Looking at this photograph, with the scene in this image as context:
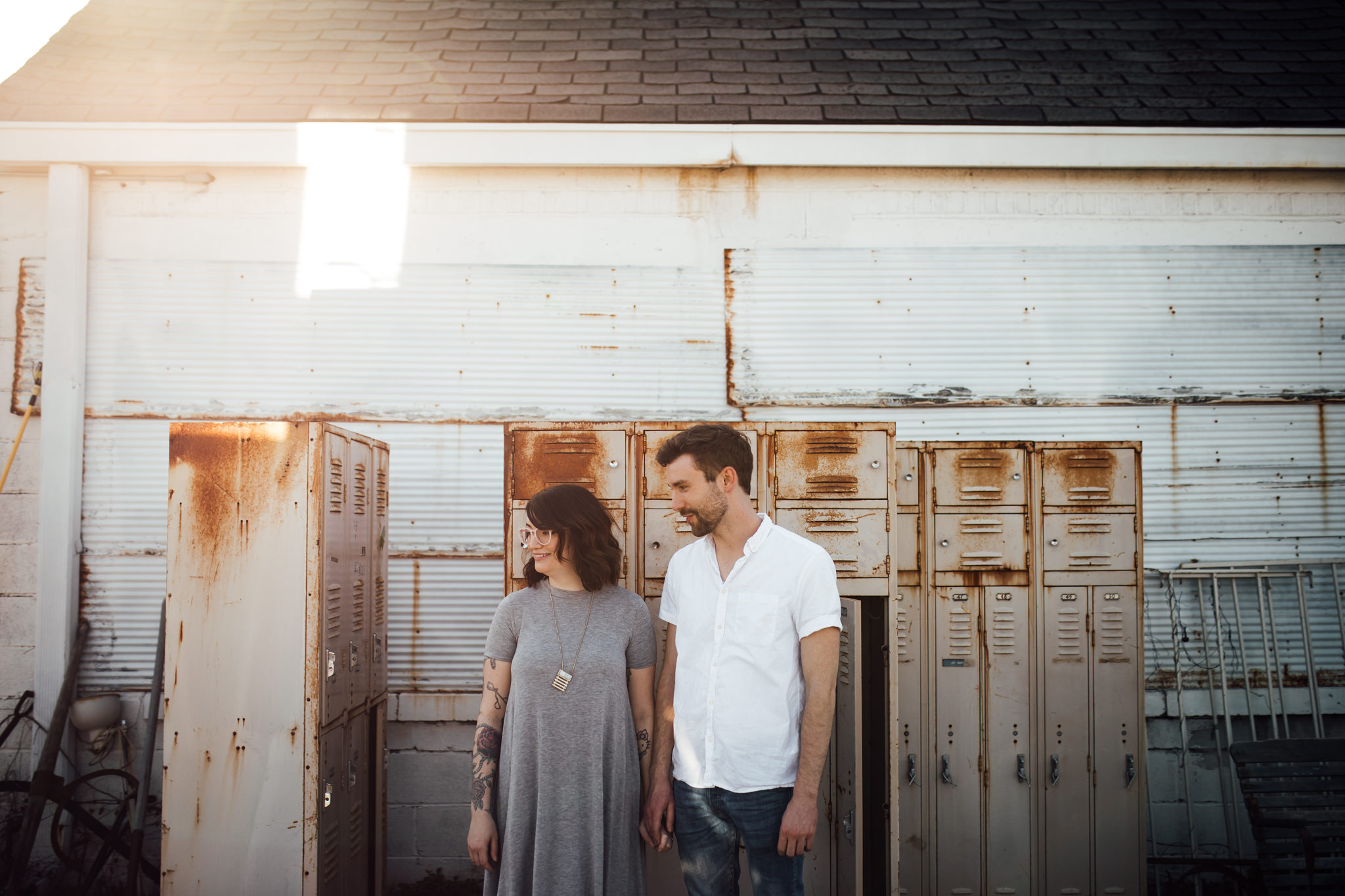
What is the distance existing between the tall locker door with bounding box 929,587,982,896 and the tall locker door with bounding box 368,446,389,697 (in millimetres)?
2921

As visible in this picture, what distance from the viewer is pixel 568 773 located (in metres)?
2.49

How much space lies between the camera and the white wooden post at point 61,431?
445 centimetres

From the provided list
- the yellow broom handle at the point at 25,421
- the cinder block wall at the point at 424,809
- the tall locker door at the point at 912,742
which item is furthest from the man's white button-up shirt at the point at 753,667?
the yellow broom handle at the point at 25,421

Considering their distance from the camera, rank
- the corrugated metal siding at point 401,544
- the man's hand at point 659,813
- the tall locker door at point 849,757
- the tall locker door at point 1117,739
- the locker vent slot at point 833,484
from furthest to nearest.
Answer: the corrugated metal siding at point 401,544 → the tall locker door at point 1117,739 → the locker vent slot at point 833,484 → the tall locker door at point 849,757 → the man's hand at point 659,813

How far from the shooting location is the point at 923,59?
5098 millimetres

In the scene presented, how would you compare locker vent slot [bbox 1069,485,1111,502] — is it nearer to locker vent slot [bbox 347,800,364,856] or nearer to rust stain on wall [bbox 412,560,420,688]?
rust stain on wall [bbox 412,560,420,688]

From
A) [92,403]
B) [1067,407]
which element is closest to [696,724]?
[1067,407]

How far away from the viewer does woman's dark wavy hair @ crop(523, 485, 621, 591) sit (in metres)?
2.61

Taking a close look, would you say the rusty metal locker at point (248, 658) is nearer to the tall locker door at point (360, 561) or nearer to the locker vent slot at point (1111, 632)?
the tall locker door at point (360, 561)

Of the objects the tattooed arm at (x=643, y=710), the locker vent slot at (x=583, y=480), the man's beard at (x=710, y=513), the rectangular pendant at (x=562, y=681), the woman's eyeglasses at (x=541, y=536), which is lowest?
the tattooed arm at (x=643, y=710)

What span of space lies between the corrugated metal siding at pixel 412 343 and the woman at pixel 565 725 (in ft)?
7.20

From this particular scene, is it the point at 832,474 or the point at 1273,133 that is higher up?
the point at 1273,133

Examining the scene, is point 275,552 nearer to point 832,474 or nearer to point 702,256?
point 832,474

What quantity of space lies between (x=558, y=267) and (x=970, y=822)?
3899 mm
